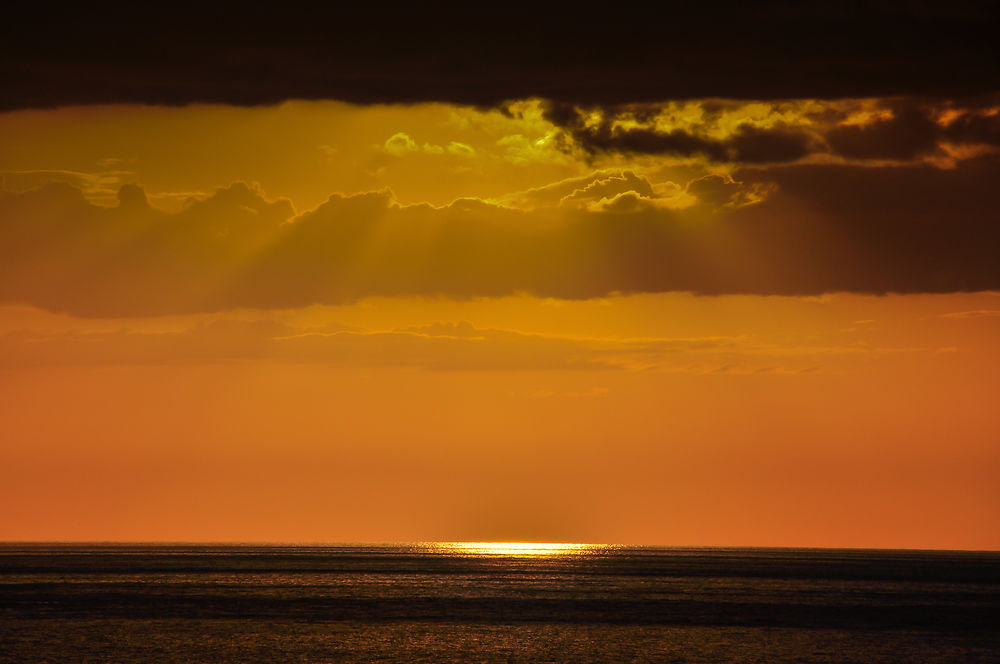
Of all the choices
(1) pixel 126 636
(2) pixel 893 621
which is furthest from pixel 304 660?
(2) pixel 893 621

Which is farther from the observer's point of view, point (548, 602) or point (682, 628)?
point (548, 602)

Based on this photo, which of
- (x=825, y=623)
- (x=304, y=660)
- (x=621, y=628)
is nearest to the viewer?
(x=304, y=660)

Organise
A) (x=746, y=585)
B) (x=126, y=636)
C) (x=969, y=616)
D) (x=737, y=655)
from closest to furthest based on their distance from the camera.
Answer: (x=737, y=655) < (x=126, y=636) < (x=969, y=616) < (x=746, y=585)

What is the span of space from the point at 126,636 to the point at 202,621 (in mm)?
13805

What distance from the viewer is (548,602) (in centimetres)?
13562

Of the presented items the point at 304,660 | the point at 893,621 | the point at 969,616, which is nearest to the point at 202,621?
the point at 304,660

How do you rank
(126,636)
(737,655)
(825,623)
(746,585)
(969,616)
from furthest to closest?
(746,585) → (969,616) → (825,623) → (126,636) → (737,655)

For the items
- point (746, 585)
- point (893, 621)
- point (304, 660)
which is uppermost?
point (746, 585)

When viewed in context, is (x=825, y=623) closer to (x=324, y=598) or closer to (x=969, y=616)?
(x=969, y=616)

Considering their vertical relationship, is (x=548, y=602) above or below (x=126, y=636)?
above

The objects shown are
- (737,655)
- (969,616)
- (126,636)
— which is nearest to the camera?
(737,655)

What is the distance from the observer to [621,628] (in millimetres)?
102125

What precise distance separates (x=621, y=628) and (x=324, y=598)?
47.0 m

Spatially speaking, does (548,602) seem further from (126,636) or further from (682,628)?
(126,636)
